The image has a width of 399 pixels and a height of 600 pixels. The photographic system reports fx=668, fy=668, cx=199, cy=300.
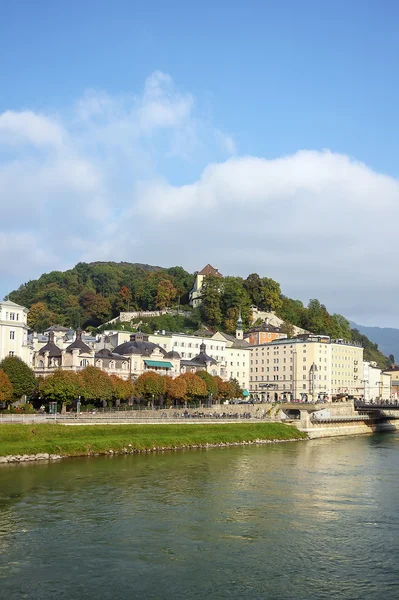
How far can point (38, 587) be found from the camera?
22.5m

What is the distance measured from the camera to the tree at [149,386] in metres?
82.9

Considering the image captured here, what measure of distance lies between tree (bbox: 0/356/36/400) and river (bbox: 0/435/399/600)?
21.1 meters

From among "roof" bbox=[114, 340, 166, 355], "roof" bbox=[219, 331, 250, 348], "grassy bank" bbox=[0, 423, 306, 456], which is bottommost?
"grassy bank" bbox=[0, 423, 306, 456]

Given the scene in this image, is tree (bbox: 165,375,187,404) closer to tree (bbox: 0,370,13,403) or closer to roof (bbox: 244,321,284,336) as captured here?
tree (bbox: 0,370,13,403)

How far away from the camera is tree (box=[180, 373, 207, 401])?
294 ft

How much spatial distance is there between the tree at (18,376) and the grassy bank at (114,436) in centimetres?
1321

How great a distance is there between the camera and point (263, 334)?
447 feet

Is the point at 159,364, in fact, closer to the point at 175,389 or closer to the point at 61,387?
the point at 175,389

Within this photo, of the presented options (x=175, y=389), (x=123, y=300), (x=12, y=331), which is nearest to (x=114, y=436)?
(x=12, y=331)

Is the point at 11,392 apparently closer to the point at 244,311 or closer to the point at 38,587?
the point at 38,587

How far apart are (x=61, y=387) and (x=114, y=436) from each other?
1243 centimetres

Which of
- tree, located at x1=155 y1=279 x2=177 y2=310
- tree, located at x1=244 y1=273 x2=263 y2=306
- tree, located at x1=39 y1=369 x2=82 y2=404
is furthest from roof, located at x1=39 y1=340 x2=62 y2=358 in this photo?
tree, located at x1=244 y1=273 x2=263 y2=306

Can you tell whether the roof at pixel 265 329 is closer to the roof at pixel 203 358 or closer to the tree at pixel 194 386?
the roof at pixel 203 358

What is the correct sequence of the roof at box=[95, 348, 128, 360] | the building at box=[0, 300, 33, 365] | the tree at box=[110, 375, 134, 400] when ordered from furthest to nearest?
the roof at box=[95, 348, 128, 360] < the building at box=[0, 300, 33, 365] < the tree at box=[110, 375, 134, 400]
